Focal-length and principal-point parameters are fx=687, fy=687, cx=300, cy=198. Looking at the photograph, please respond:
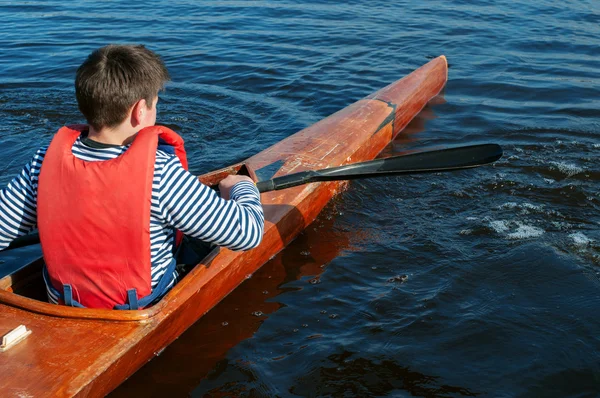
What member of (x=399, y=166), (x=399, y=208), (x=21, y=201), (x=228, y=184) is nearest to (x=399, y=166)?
(x=399, y=166)

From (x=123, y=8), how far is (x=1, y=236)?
906cm

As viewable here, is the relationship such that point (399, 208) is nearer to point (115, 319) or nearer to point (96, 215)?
point (115, 319)

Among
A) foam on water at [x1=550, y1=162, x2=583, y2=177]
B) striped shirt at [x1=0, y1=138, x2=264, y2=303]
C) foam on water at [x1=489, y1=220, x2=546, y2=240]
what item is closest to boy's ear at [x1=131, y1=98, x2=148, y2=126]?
striped shirt at [x1=0, y1=138, x2=264, y2=303]

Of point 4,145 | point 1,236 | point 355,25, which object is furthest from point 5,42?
point 1,236

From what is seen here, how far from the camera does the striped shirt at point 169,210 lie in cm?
247

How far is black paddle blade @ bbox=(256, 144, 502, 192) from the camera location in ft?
12.1

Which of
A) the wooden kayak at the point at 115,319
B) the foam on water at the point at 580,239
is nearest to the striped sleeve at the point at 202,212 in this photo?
the wooden kayak at the point at 115,319

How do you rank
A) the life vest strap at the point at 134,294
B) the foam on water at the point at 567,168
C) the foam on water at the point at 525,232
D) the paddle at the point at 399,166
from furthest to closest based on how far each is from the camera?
the foam on water at the point at 567,168 < the foam on water at the point at 525,232 < the paddle at the point at 399,166 < the life vest strap at the point at 134,294

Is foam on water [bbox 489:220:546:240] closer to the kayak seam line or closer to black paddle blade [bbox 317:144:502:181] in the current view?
black paddle blade [bbox 317:144:502:181]

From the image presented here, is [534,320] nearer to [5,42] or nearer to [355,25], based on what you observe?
[355,25]

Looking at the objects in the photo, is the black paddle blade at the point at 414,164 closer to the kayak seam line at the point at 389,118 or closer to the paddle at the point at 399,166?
the paddle at the point at 399,166

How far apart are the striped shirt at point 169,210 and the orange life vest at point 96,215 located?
0.05m

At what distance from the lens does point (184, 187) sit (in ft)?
8.12

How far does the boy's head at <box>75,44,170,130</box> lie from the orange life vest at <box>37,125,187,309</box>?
0.13 m
